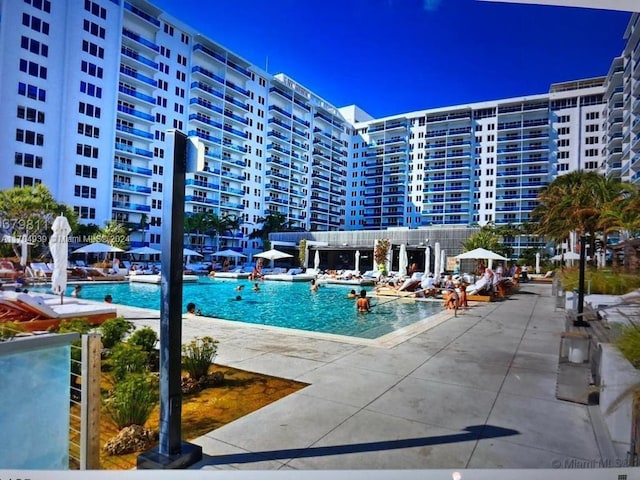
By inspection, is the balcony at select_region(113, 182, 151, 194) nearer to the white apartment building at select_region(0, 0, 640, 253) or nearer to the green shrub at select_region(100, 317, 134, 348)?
the white apartment building at select_region(0, 0, 640, 253)

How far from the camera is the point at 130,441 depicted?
8.12ft

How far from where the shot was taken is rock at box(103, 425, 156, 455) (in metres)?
2.43

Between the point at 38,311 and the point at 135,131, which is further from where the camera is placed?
the point at 135,131

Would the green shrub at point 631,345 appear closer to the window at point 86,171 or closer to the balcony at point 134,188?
the balcony at point 134,188

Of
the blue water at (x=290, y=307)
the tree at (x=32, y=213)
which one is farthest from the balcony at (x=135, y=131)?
the blue water at (x=290, y=307)

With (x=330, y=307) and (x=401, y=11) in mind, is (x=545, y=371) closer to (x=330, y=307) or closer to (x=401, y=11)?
(x=401, y=11)

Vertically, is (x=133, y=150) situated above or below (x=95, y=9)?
below

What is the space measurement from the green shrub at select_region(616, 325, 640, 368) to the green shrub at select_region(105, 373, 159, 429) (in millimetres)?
3467

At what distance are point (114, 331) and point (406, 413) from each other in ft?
11.0

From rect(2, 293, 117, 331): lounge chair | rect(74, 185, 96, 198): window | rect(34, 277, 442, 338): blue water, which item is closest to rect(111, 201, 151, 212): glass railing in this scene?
rect(74, 185, 96, 198): window

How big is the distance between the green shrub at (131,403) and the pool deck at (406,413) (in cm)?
54

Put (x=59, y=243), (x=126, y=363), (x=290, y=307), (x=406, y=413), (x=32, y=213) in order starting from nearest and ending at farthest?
(x=406, y=413)
(x=126, y=363)
(x=32, y=213)
(x=59, y=243)
(x=290, y=307)

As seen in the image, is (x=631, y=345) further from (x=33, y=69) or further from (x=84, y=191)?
(x=33, y=69)

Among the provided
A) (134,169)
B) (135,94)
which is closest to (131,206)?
(134,169)
